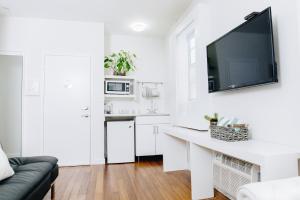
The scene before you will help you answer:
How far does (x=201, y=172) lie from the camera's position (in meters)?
2.19

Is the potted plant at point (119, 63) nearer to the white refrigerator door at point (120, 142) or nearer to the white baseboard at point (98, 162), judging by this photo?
the white refrigerator door at point (120, 142)

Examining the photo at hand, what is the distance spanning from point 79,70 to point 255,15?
2.97m

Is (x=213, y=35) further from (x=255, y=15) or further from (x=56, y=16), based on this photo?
(x=56, y=16)

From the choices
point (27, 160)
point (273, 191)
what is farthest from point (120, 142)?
point (273, 191)

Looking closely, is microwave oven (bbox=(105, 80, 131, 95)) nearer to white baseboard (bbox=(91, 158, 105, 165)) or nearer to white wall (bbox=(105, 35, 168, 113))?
white wall (bbox=(105, 35, 168, 113))

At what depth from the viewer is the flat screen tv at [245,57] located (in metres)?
1.60

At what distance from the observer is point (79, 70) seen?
3740 millimetres

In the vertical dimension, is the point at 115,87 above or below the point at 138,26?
below

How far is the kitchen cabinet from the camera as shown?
382cm

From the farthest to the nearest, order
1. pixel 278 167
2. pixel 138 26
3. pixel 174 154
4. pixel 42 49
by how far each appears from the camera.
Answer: pixel 138 26, pixel 42 49, pixel 174 154, pixel 278 167

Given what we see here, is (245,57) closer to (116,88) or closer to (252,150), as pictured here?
(252,150)

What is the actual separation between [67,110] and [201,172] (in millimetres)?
2550

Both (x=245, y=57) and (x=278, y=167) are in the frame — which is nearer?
(x=278, y=167)

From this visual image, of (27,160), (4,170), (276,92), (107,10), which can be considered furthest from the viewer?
(107,10)
